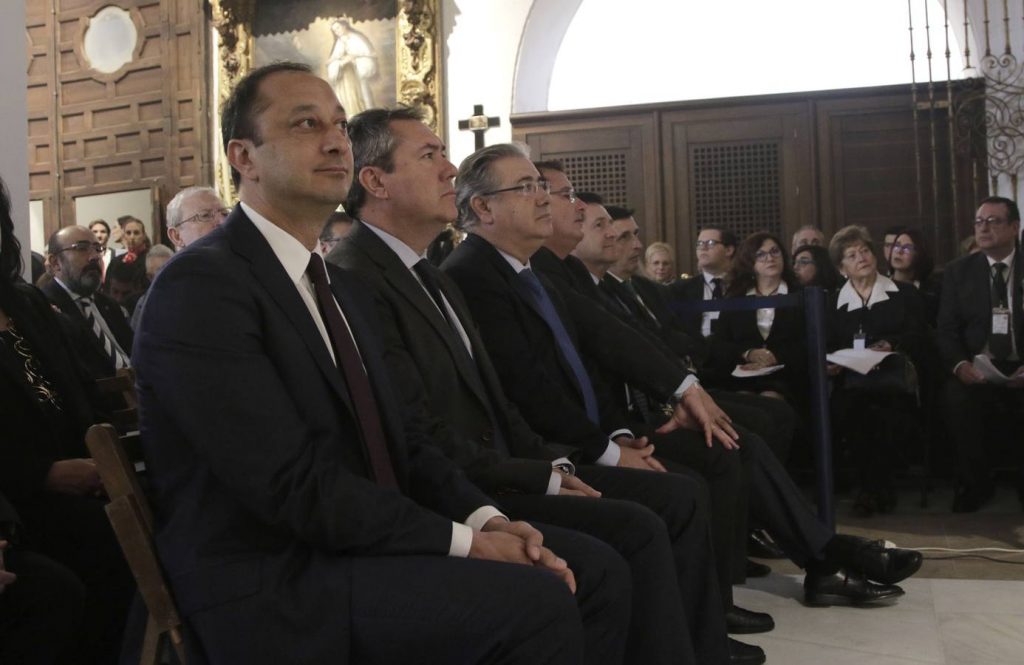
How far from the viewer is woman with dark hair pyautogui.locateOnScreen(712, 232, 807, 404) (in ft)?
18.0


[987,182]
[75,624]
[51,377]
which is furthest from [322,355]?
[987,182]

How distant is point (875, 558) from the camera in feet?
11.6

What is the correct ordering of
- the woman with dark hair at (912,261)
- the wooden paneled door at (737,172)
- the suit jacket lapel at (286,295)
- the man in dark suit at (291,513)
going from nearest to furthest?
the man in dark suit at (291,513)
the suit jacket lapel at (286,295)
the woman with dark hair at (912,261)
the wooden paneled door at (737,172)

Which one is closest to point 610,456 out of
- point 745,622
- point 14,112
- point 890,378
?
point 745,622

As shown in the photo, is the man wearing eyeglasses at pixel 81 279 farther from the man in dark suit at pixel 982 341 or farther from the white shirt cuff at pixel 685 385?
the man in dark suit at pixel 982 341

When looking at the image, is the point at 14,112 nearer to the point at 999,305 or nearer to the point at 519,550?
the point at 519,550

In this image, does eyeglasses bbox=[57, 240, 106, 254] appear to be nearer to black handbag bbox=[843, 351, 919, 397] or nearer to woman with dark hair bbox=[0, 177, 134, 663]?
woman with dark hair bbox=[0, 177, 134, 663]

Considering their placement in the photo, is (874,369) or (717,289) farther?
(717,289)

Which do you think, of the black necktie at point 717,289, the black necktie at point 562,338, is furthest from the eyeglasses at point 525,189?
the black necktie at point 717,289

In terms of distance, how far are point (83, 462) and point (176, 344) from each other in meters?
0.91

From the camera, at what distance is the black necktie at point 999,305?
561cm

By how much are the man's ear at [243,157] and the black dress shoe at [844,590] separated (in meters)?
2.48

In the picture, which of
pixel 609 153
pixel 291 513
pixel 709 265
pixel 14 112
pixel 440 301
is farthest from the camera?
pixel 609 153

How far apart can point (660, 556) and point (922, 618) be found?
1.58m
